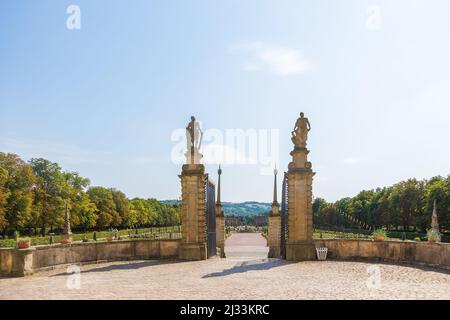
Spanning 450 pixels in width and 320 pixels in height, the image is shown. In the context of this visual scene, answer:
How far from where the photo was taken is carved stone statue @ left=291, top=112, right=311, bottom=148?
20031mm

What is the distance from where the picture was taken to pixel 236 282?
510 inches

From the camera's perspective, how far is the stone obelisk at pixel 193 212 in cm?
1994

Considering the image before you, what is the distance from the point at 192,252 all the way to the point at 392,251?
353 inches

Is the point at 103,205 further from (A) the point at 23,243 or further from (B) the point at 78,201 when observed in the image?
(A) the point at 23,243

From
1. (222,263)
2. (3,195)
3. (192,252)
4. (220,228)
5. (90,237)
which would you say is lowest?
Result: (90,237)

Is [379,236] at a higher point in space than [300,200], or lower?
lower

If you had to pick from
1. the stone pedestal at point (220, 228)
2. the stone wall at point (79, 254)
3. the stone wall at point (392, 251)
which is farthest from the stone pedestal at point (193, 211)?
the stone pedestal at point (220, 228)

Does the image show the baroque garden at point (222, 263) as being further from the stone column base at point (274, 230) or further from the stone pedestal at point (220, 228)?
the stone column base at point (274, 230)

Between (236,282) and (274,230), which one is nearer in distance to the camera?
(236,282)

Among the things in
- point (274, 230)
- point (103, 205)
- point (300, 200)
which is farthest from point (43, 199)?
point (300, 200)

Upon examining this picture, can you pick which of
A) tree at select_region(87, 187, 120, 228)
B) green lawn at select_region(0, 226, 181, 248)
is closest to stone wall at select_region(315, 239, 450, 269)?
green lawn at select_region(0, 226, 181, 248)

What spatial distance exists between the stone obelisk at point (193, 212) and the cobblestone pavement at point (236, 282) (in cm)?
220

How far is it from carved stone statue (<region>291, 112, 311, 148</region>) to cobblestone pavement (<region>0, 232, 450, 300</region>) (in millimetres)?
5709
